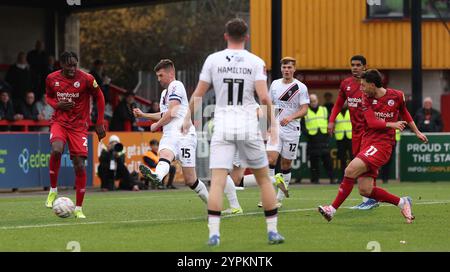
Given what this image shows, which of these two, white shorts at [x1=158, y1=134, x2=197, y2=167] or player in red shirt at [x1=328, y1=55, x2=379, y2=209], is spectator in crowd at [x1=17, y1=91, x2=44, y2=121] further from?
white shorts at [x1=158, y1=134, x2=197, y2=167]

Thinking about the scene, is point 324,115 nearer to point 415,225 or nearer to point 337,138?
point 337,138

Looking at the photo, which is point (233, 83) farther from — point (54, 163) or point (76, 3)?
point (76, 3)

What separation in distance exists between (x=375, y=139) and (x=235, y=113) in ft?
11.1

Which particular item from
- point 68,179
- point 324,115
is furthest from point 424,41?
point 68,179

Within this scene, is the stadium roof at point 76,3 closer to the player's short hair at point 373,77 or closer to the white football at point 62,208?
the white football at point 62,208

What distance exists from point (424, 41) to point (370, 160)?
86.5ft

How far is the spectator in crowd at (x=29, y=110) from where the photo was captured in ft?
94.0

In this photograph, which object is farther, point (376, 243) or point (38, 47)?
point (38, 47)

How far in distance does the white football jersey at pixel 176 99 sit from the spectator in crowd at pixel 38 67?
16.7 meters

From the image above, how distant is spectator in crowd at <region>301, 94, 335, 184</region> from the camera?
28.8m

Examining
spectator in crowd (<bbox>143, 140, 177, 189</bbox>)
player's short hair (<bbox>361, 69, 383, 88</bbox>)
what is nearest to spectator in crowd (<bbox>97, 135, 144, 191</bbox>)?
spectator in crowd (<bbox>143, 140, 177, 189</bbox>)

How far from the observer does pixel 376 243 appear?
38.2 feet

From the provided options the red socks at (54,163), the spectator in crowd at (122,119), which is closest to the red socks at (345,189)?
the red socks at (54,163)
